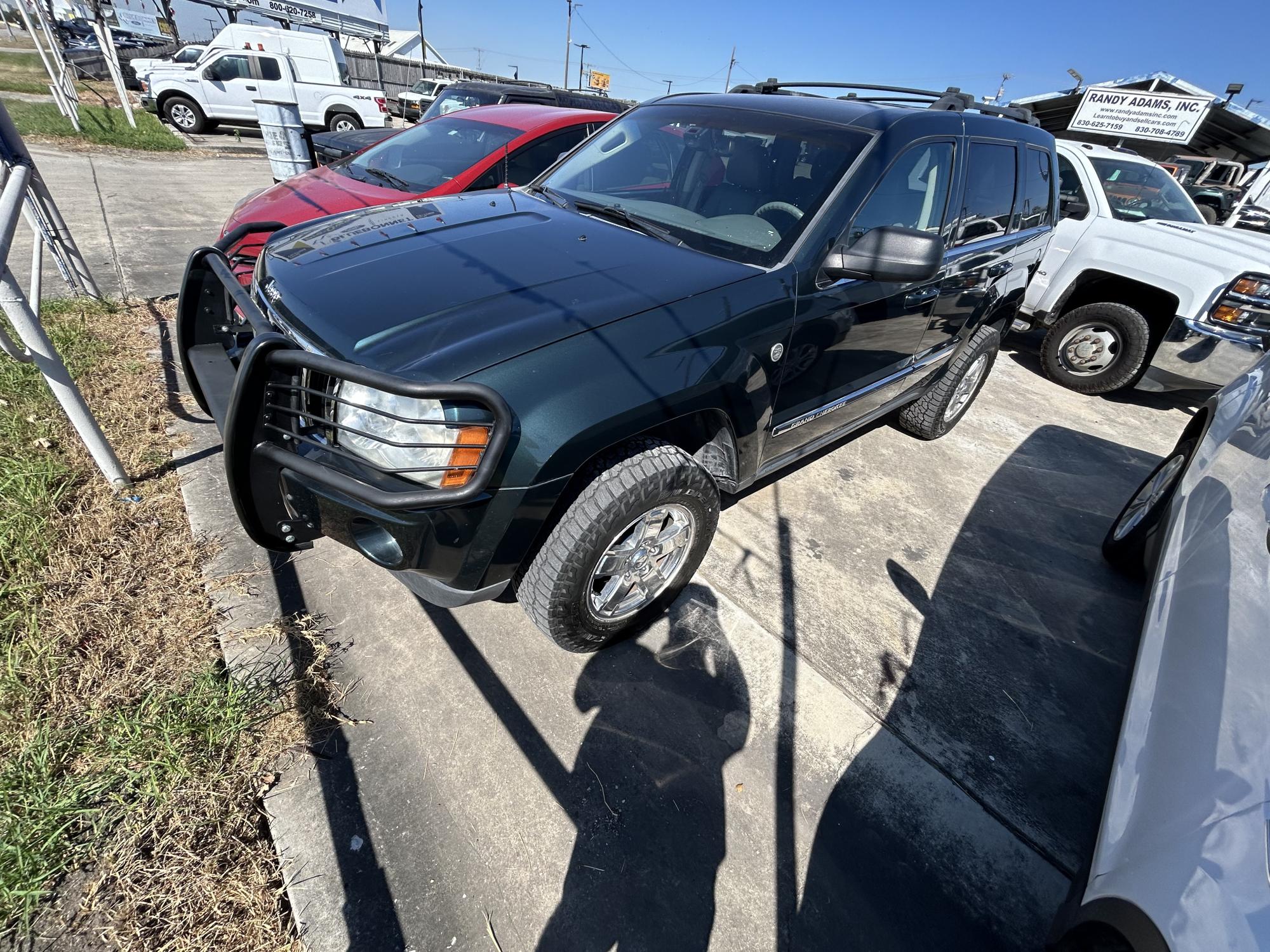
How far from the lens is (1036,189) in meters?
3.68

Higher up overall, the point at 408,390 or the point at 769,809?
the point at 408,390

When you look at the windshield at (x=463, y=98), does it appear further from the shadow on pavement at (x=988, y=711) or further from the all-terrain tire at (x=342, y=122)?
the shadow on pavement at (x=988, y=711)

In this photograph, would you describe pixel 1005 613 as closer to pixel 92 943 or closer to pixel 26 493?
pixel 92 943

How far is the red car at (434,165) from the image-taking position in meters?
3.85

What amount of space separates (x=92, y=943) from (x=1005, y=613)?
11.0ft

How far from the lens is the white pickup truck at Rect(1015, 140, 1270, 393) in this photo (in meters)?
4.28

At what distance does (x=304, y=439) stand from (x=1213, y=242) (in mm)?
6495

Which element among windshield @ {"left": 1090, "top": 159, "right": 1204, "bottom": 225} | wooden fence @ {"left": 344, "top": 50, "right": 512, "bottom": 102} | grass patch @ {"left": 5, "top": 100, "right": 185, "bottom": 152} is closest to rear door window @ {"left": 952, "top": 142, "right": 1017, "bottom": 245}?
windshield @ {"left": 1090, "top": 159, "right": 1204, "bottom": 225}

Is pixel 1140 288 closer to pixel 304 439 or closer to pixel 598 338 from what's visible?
pixel 598 338

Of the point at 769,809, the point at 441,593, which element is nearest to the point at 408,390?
the point at 441,593

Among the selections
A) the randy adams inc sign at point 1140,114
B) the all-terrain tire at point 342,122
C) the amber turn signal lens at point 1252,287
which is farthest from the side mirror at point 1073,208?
the randy adams inc sign at point 1140,114

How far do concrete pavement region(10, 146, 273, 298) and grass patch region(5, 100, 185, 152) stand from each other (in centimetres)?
59

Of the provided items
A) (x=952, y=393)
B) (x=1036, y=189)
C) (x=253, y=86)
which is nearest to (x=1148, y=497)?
(x=952, y=393)

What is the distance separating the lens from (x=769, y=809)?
72.4 inches
